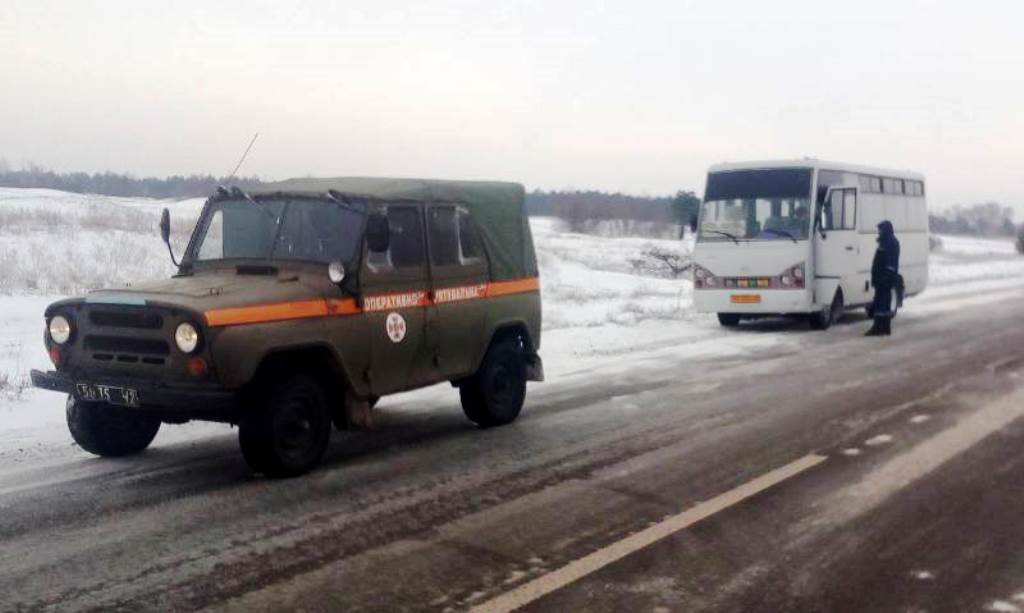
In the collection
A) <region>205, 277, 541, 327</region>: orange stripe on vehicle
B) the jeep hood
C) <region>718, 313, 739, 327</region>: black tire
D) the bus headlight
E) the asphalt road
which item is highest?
the jeep hood

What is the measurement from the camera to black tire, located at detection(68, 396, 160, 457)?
802 cm

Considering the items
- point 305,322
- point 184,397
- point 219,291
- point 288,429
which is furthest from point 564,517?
point 219,291

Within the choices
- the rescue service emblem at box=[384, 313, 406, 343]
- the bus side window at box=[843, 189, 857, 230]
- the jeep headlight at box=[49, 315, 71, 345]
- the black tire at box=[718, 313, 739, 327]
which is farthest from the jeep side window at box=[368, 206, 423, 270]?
the bus side window at box=[843, 189, 857, 230]

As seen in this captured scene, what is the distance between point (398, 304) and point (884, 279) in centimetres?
1353

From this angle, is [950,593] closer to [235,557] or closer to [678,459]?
[678,459]

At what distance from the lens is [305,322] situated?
295 inches

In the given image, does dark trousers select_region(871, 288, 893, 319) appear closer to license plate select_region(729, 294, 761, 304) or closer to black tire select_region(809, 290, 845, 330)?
black tire select_region(809, 290, 845, 330)

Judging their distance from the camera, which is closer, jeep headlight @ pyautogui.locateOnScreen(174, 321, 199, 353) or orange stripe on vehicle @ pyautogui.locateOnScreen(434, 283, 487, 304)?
jeep headlight @ pyautogui.locateOnScreen(174, 321, 199, 353)

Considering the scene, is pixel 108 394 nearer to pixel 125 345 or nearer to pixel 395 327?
pixel 125 345

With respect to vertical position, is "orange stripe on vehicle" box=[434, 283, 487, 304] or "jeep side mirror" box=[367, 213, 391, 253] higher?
"jeep side mirror" box=[367, 213, 391, 253]

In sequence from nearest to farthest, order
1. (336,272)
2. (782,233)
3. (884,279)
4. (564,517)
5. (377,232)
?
1. (564,517)
2. (336,272)
3. (377,232)
4. (884,279)
5. (782,233)

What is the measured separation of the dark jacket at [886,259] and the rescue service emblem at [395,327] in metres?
13.4

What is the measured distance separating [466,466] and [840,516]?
282 cm

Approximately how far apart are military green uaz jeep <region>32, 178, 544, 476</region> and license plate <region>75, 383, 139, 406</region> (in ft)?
0.04
